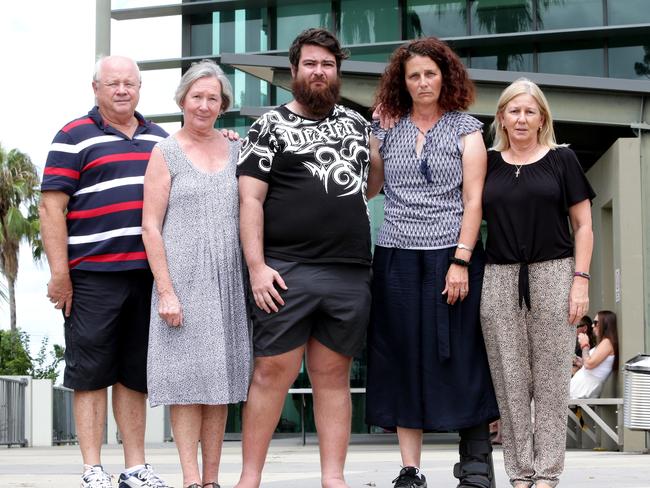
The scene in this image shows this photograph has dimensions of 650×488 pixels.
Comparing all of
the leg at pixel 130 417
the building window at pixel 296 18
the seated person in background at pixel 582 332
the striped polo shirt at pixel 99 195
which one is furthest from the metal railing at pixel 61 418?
the striped polo shirt at pixel 99 195

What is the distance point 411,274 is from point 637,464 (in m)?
4.60

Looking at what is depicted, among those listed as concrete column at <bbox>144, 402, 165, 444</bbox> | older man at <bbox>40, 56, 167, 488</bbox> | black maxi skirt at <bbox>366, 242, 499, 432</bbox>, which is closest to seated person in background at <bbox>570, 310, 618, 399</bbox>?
black maxi skirt at <bbox>366, 242, 499, 432</bbox>

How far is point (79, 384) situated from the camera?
5.73m

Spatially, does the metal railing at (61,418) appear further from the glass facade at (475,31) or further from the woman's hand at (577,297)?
the woman's hand at (577,297)

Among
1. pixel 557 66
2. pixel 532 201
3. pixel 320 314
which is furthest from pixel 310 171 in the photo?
pixel 557 66

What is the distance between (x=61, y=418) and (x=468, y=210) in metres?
17.2

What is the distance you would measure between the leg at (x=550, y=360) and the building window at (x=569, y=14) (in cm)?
1699

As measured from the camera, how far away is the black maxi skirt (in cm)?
565

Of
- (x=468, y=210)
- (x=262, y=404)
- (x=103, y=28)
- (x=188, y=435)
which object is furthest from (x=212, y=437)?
(x=103, y=28)

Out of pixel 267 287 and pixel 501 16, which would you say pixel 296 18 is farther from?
pixel 267 287

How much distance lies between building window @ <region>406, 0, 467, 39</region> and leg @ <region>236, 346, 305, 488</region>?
57.0 feet

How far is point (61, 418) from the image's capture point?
70.6 ft

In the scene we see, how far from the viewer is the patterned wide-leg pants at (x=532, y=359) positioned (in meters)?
5.58

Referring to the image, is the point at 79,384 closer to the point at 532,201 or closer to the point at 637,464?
the point at 532,201
